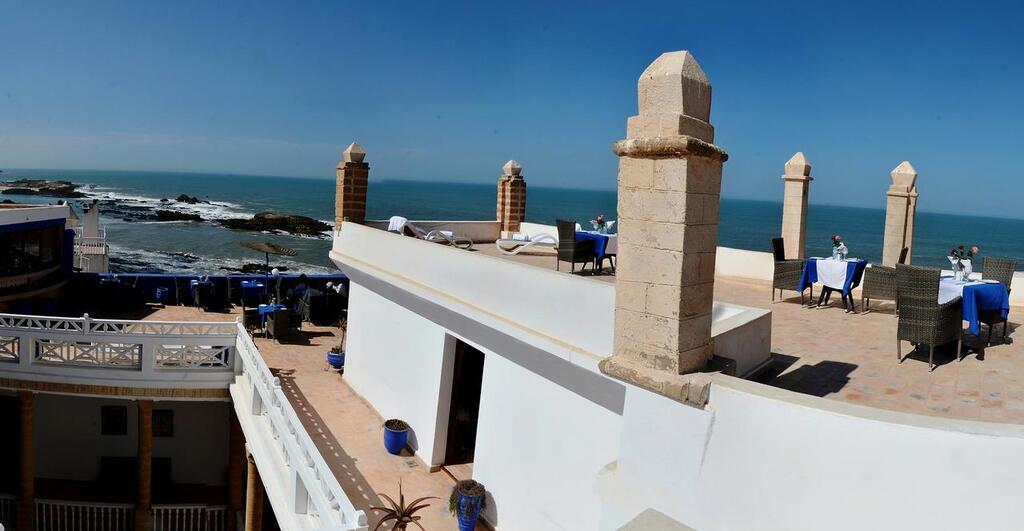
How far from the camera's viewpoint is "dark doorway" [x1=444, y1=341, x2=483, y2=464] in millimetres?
9477

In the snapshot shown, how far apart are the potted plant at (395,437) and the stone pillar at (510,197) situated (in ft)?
27.7

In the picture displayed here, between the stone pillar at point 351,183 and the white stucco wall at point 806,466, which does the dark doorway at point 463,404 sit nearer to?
the white stucco wall at point 806,466

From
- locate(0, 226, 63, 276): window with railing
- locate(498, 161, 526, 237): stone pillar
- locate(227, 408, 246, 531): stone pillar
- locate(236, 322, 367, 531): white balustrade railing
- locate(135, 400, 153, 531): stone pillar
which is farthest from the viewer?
locate(0, 226, 63, 276): window with railing

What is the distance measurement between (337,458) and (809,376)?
249 inches

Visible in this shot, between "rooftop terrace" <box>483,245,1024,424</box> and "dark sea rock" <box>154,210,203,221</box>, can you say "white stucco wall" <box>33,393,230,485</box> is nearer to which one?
"rooftop terrace" <box>483,245,1024,424</box>

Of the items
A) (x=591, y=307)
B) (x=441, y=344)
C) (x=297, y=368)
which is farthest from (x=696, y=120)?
(x=297, y=368)

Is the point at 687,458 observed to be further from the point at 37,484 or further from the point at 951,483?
the point at 37,484

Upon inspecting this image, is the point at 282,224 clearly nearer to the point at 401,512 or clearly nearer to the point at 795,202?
the point at 795,202

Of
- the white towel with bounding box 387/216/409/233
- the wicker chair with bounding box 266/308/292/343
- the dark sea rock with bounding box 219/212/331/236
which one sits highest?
the white towel with bounding box 387/216/409/233

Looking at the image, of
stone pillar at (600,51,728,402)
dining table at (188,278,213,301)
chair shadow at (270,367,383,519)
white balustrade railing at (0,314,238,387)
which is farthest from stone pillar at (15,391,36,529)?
stone pillar at (600,51,728,402)

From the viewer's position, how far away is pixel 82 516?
13.4 metres

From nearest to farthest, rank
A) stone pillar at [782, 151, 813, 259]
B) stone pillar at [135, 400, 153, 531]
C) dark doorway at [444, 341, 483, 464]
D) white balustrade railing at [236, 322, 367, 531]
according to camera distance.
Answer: white balustrade railing at [236, 322, 367, 531], dark doorway at [444, 341, 483, 464], stone pillar at [782, 151, 813, 259], stone pillar at [135, 400, 153, 531]

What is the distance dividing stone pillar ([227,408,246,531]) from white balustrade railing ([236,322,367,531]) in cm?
201

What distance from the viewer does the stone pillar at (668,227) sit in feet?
15.3
